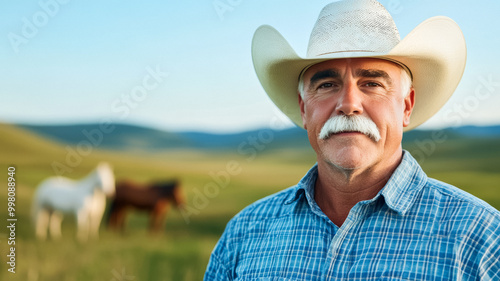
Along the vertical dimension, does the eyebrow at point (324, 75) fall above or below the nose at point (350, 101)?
above

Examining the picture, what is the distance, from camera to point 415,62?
2.40m

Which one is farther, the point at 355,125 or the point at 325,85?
the point at 325,85

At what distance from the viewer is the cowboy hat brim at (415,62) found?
229cm

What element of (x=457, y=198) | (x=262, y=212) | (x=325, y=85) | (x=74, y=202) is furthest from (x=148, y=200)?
(x=457, y=198)

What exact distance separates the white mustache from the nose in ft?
0.08

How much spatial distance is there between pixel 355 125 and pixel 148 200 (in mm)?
7668

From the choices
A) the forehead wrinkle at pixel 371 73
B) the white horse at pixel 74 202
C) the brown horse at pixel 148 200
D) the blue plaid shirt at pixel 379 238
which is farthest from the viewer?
the brown horse at pixel 148 200

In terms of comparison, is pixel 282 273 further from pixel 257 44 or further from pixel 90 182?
pixel 90 182

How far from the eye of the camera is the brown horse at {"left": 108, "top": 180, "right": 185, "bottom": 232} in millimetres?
9305

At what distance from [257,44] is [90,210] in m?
6.95

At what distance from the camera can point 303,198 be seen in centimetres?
243

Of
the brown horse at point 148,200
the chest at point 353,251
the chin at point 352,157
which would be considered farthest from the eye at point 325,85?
the brown horse at point 148,200

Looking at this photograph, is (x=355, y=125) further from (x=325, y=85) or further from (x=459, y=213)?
(x=459, y=213)

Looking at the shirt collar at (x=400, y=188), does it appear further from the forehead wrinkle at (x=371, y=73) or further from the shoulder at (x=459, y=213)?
the forehead wrinkle at (x=371, y=73)
